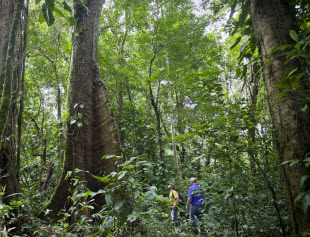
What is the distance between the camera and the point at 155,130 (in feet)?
34.2

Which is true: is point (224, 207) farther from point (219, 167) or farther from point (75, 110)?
point (75, 110)

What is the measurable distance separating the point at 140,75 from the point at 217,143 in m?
7.62

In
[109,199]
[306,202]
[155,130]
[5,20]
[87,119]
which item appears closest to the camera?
[306,202]

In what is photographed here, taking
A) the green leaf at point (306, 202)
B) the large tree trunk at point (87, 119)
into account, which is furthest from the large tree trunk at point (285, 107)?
the large tree trunk at point (87, 119)

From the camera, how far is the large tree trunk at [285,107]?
1625 mm

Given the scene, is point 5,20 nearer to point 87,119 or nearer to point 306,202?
point 87,119

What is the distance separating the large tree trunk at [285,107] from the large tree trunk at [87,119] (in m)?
3.08

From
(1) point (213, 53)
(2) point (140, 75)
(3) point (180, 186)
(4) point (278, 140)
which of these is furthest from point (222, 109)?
(1) point (213, 53)

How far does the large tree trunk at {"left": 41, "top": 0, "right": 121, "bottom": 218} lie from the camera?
422 centimetres

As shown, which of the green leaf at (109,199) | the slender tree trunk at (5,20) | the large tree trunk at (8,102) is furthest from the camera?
the slender tree trunk at (5,20)

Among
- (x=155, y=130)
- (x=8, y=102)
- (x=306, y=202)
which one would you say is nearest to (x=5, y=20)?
(x=8, y=102)

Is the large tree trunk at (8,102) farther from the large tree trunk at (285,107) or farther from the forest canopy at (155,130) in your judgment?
the large tree trunk at (285,107)

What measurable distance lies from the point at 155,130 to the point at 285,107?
343 inches

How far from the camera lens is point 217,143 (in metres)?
2.89
